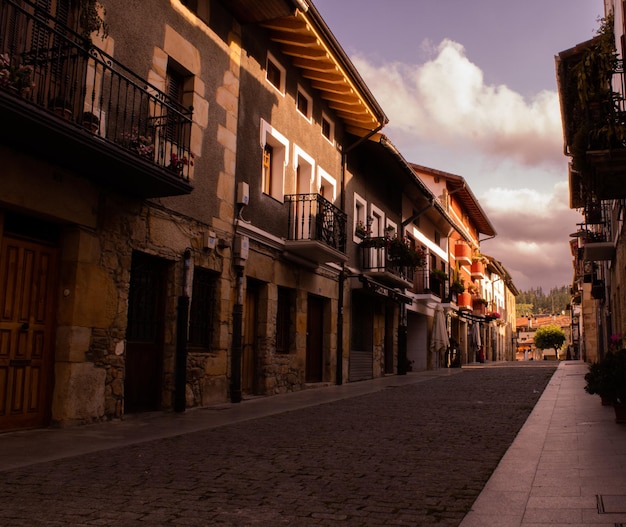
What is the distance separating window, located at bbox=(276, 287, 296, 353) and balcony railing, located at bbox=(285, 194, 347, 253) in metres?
1.34

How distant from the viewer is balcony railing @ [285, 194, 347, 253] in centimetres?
1502

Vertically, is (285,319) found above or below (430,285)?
below

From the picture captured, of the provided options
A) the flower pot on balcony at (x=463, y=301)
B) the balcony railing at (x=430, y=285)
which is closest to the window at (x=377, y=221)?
the balcony railing at (x=430, y=285)

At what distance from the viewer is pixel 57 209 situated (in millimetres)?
8133

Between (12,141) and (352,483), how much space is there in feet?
17.0

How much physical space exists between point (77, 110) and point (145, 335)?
3.60 metres

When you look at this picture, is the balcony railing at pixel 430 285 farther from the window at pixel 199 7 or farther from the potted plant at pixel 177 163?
the potted plant at pixel 177 163

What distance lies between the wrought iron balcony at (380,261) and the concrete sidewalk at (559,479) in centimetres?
1157

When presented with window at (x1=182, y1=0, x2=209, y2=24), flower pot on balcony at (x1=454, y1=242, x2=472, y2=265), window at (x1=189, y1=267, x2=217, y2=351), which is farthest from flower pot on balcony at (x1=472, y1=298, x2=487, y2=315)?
window at (x1=182, y1=0, x2=209, y2=24)

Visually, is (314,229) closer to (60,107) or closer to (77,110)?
(77,110)

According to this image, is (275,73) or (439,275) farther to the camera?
(439,275)

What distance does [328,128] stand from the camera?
18125 mm

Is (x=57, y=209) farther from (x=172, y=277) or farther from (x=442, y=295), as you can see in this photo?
(x=442, y=295)

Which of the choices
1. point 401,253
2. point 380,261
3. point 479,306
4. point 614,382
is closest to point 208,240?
point 614,382
